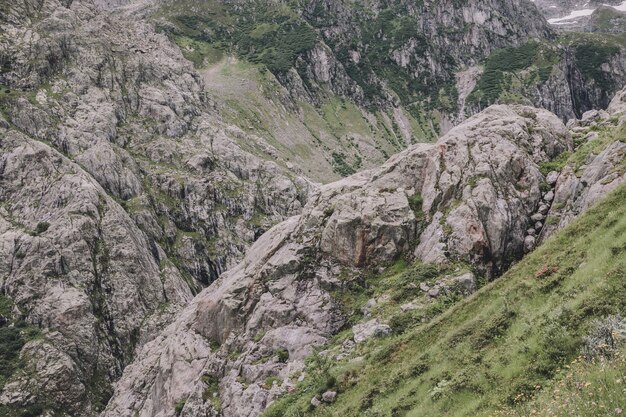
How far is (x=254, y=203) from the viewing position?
186 m

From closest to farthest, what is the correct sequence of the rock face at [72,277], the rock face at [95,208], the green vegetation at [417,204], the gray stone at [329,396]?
the gray stone at [329,396]
the green vegetation at [417,204]
the rock face at [72,277]
the rock face at [95,208]

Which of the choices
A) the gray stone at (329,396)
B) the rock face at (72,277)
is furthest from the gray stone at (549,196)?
the rock face at (72,277)

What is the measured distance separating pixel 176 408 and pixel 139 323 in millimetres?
97371

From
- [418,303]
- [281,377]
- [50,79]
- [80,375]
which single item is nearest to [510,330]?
[418,303]

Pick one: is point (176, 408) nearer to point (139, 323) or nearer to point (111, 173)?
point (139, 323)

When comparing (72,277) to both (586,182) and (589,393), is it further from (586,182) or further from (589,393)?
(589,393)

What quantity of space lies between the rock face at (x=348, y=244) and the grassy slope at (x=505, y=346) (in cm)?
696

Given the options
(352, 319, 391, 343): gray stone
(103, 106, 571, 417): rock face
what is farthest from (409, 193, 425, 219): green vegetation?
(352, 319, 391, 343): gray stone

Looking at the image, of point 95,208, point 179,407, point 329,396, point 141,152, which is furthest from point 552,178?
point 141,152

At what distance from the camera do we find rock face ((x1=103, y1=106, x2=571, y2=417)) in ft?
122

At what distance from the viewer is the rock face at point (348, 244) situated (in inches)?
1469

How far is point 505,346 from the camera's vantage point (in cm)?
2008

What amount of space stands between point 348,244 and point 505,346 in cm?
2217

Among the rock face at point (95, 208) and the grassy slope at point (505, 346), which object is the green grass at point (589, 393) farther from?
the rock face at point (95, 208)
